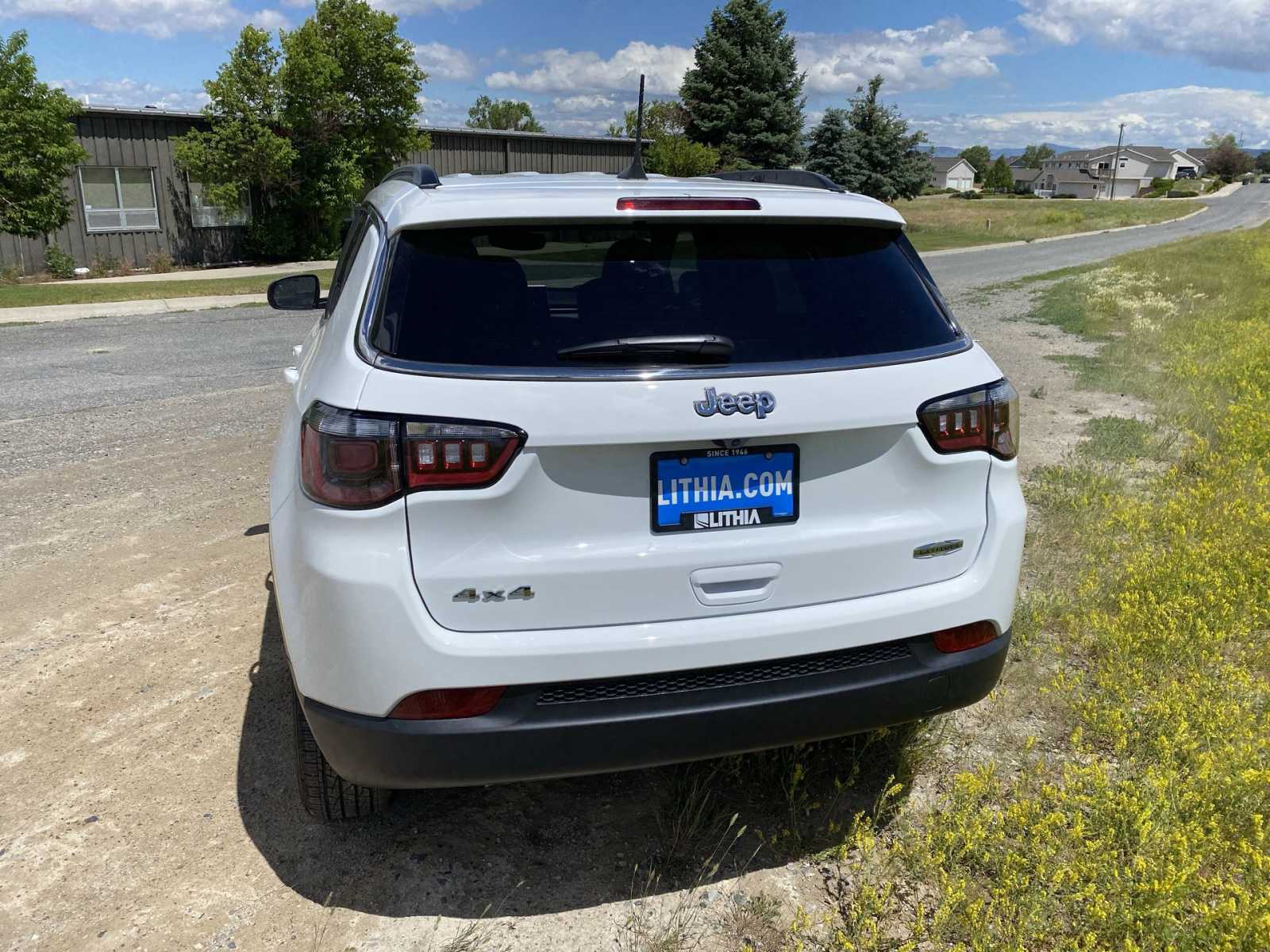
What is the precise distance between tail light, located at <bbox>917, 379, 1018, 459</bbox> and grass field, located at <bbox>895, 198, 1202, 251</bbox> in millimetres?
29264

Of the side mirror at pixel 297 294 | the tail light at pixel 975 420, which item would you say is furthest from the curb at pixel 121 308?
the tail light at pixel 975 420

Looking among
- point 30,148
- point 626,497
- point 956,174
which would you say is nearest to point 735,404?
point 626,497

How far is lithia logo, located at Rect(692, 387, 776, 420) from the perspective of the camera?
2.23 meters

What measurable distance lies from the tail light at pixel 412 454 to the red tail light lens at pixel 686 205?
2.31 feet

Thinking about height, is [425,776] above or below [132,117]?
below

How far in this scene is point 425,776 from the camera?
2260 mm

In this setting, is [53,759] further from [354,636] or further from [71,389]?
[71,389]

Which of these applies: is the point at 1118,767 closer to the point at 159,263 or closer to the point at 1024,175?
the point at 159,263

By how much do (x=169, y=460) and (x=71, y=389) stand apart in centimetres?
324

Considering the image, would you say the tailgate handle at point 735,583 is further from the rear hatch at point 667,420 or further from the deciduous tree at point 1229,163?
the deciduous tree at point 1229,163

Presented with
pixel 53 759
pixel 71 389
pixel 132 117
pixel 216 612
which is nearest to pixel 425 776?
pixel 53 759

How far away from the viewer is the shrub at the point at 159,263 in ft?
81.5

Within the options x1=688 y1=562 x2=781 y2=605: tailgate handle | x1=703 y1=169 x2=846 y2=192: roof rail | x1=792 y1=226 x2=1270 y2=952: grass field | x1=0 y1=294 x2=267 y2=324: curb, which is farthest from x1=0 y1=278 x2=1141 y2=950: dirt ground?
x1=0 y1=294 x2=267 y2=324: curb

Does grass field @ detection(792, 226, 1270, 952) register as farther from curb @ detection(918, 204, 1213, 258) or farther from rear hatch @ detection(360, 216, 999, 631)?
curb @ detection(918, 204, 1213, 258)
